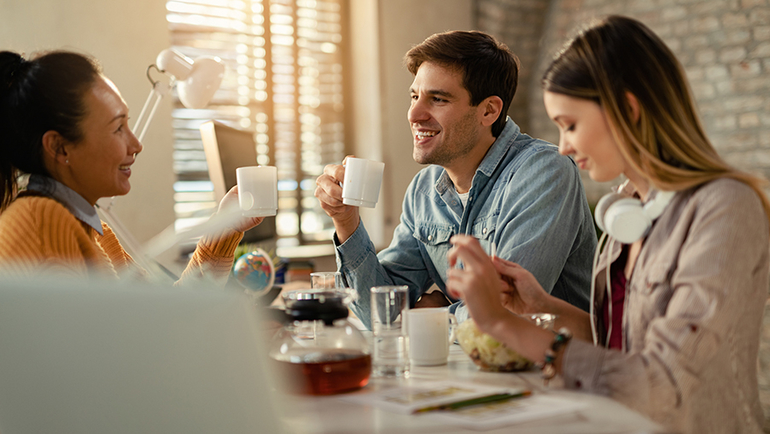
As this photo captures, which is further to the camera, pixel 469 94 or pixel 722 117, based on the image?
pixel 722 117

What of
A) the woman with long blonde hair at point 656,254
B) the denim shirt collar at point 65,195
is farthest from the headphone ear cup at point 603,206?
the denim shirt collar at point 65,195

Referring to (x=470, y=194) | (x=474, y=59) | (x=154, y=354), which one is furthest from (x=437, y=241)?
(x=154, y=354)

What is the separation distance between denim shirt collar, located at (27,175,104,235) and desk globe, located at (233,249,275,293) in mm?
671

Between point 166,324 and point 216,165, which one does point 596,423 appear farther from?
point 216,165

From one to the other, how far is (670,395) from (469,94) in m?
1.19

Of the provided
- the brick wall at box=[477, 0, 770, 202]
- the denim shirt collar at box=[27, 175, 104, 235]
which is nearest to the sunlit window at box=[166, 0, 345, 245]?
the brick wall at box=[477, 0, 770, 202]

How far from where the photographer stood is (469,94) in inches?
73.4

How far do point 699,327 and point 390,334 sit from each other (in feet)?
1.44

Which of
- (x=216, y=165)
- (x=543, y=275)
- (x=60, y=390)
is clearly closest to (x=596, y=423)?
(x=60, y=390)

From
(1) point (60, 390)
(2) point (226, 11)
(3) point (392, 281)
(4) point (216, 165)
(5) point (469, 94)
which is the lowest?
(3) point (392, 281)

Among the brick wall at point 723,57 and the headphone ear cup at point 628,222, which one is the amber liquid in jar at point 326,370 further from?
the brick wall at point 723,57

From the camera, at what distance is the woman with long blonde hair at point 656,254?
0.84 meters

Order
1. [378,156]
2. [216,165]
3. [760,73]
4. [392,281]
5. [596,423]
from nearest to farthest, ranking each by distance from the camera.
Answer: [596,423], [392,281], [216,165], [760,73], [378,156]

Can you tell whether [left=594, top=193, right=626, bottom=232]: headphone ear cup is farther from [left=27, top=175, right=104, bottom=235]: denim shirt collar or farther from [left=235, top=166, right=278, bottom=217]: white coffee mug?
[left=27, top=175, right=104, bottom=235]: denim shirt collar
